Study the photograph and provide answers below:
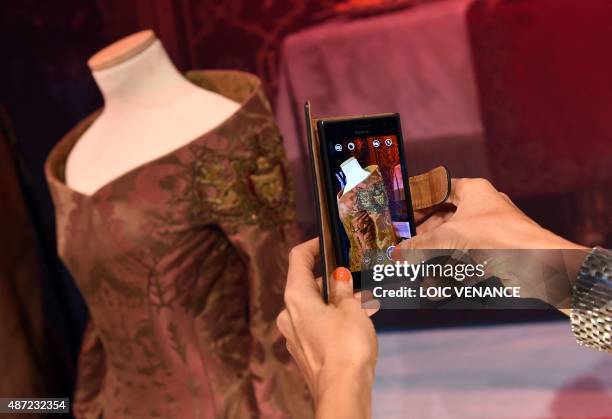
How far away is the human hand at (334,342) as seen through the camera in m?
0.42

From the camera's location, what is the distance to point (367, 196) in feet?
1.51

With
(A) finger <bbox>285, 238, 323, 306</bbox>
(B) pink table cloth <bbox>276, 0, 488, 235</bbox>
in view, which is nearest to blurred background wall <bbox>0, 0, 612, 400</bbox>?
(B) pink table cloth <bbox>276, 0, 488, 235</bbox>

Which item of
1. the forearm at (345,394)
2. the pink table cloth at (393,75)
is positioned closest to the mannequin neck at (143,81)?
the pink table cloth at (393,75)

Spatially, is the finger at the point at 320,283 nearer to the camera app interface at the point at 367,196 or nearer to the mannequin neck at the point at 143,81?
the camera app interface at the point at 367,196

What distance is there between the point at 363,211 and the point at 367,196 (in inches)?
0.4

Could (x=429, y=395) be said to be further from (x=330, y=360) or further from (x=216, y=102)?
(x=216, y=102)

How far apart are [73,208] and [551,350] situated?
0.58m

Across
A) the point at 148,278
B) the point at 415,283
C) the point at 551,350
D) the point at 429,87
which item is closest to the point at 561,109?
the point at 429,87

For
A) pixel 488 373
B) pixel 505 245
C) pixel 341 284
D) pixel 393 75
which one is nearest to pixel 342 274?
pixel 341 284

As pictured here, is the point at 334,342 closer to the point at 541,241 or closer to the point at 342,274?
the point at 342,274

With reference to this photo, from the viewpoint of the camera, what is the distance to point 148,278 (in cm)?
75

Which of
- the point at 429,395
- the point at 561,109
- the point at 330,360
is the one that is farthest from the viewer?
the point at 561,109

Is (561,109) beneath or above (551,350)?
above

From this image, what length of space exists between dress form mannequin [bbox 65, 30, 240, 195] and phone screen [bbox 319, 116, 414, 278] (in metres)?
0.34
